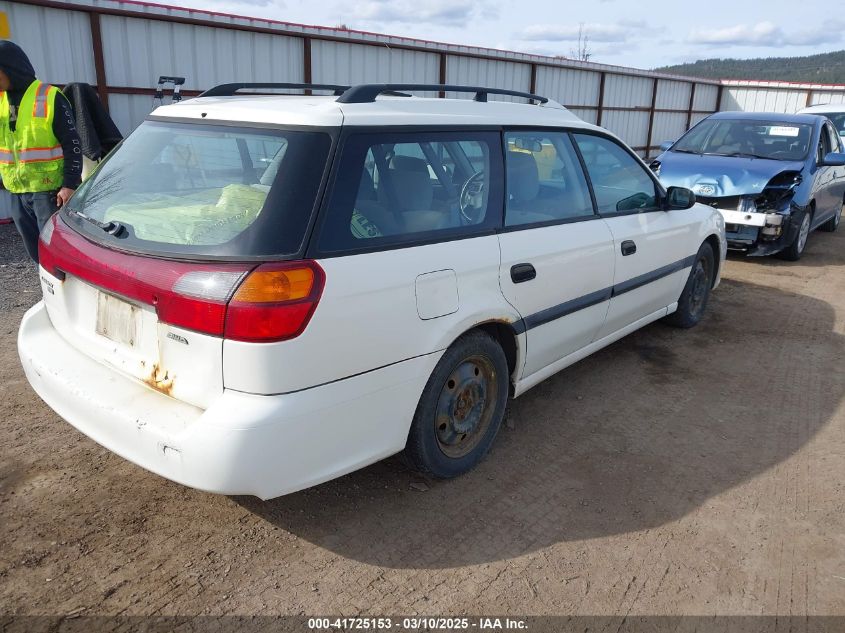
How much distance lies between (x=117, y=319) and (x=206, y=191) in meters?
0.61

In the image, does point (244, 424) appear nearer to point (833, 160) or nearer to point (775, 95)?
point (833, 160)

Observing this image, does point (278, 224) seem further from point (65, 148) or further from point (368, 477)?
point (65, 148)

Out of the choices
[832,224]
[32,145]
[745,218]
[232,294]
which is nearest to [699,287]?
[745,218]

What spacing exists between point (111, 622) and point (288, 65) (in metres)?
9.68

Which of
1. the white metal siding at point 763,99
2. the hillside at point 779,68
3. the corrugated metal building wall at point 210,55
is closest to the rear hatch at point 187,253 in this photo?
the corrugated metal building wall at point 210,55

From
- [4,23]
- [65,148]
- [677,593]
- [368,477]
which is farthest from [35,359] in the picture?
[4,23]

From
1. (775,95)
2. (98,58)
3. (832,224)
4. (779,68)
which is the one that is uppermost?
(779,68)

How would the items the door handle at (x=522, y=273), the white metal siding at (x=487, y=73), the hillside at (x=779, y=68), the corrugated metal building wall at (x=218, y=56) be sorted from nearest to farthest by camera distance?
1. the door handle at (x=522, y=273)
2. the corrugated metal building wall at (x=218, y=56)
3. the white metal siding at (x=487, y=73)
4. the hillside at (x=779, y=68)

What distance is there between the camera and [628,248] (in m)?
4.03

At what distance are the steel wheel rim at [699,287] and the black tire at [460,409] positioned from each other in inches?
108

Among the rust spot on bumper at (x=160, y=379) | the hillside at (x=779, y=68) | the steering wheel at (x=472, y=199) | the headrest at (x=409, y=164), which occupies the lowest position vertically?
the rust spot on bumper at (x=160, y=379)

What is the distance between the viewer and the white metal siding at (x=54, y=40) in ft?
25.6

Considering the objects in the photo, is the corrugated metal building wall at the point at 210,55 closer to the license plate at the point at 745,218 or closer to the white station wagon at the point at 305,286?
the white station wagon at the point at 305,286

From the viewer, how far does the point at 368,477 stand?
320 centimetres
